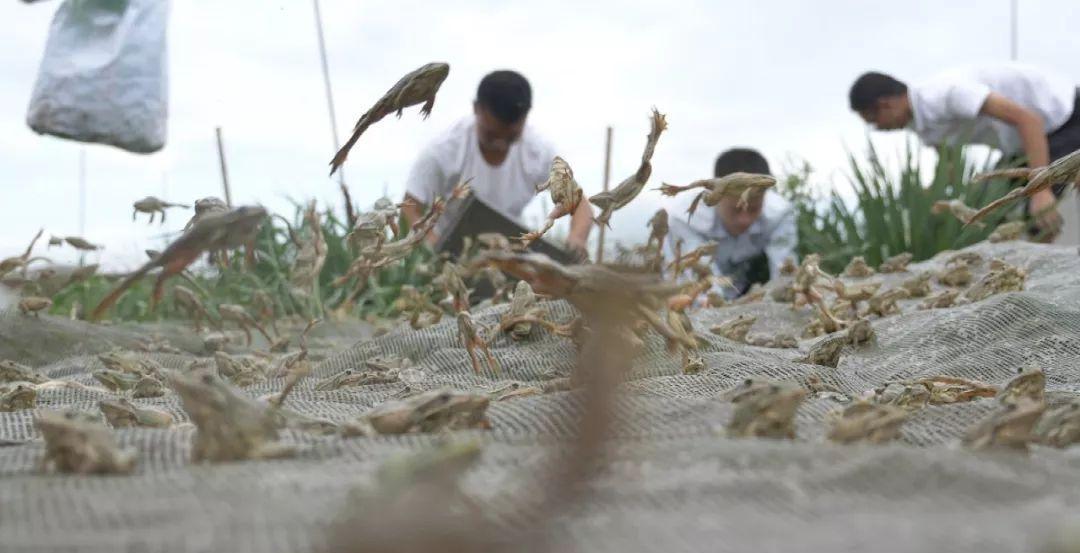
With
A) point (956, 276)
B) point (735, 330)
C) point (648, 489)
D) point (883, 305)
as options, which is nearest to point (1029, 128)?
point (956, 276)

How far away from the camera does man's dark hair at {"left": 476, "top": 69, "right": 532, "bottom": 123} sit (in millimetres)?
4730

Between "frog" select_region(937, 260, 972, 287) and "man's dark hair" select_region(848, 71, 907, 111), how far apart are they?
208 cm

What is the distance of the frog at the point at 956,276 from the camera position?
3250mm

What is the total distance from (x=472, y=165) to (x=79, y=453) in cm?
427

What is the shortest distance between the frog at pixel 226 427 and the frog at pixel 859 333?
5.02 feet

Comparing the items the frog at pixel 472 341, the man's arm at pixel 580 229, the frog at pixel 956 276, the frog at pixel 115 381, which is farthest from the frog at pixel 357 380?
the man's arm at pixel 580 229

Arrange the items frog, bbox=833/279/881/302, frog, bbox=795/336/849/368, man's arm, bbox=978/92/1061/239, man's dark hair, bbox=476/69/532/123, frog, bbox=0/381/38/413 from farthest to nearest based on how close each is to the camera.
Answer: man's arm, bbox=978/92/1061/239 → man's dark hair, bbox=476/69/532/123 → frog, bbox=833/279/881/302 → frog, bbox=795/336/849/368 → frog, bbox=0/381/38/413

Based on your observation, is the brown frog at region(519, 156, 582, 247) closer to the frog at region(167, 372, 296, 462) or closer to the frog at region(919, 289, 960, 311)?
the frog at region(167, 372, 296, 462)

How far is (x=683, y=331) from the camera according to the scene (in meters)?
1.89

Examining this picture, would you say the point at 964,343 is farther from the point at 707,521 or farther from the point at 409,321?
the point at 707,521

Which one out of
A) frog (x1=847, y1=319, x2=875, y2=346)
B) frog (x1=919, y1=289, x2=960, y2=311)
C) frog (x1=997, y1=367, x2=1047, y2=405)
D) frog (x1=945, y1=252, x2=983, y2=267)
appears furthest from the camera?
frog (x1=945, y1=252, x2=983, y2=267)

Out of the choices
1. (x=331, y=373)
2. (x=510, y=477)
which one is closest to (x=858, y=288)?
(x=331, y=373)

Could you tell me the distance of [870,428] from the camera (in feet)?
3.58

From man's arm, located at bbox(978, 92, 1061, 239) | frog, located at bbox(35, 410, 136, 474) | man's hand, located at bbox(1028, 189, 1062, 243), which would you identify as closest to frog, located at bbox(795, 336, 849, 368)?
frog, located at bbox(35, 410, 136, 474)
